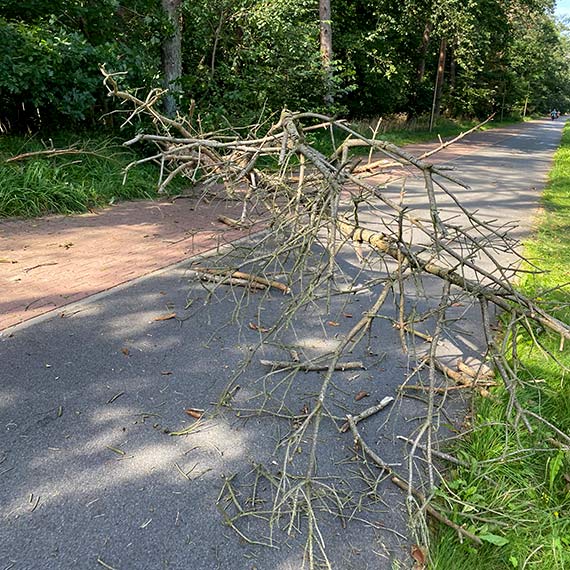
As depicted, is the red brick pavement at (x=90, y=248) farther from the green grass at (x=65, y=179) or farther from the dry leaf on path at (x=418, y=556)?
the dry leaf on path at (x=418, y=556)

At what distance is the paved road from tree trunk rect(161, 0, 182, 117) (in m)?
7.10

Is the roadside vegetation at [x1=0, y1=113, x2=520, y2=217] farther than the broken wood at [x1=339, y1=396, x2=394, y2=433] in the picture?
Yes

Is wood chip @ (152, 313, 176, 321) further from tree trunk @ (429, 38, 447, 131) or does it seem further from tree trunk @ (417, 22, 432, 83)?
tree trunk @ (429, 38, 447, 131)

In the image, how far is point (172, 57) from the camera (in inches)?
418

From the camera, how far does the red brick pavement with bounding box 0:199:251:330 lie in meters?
4.53

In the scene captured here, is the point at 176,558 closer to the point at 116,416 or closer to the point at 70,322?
the point at 116,416

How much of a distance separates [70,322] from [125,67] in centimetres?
683

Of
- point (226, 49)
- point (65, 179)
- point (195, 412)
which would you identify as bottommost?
point (195, 412)

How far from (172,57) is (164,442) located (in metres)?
9.82

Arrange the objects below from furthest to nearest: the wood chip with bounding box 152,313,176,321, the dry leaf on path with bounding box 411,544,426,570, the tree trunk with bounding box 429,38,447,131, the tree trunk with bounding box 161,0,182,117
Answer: the tree trunk with bounding box 429,38,447,131 → the tree trunk with bounding box 161,0,182,117 → the wood chip with bounding box 152,313,176,321 → the dry leaf on path with bounding box 411,544,426,570

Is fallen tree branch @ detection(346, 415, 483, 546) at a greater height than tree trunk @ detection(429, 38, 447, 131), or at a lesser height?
lesser

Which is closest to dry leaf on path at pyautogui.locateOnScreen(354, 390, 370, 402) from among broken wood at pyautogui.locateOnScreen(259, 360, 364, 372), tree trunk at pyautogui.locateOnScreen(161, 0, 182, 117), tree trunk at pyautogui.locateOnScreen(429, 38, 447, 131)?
broken wood at pyautogui.locateOnScreen(259, 360, 364, 372)

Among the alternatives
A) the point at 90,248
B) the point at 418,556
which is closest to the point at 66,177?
the point at 90,248

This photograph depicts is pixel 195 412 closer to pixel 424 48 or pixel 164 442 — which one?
pixel 164 442
